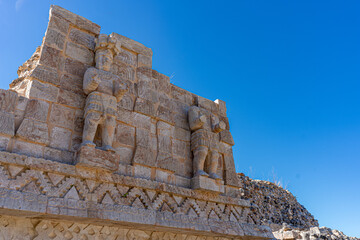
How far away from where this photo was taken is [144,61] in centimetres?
643

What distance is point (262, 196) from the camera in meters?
15.3

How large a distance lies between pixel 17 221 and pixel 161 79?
3.87m

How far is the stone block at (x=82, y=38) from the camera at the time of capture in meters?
5.58

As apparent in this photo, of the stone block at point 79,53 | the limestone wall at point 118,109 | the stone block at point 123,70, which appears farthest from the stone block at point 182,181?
the stone block at point 79,53

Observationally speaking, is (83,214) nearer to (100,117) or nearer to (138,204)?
(138,204)

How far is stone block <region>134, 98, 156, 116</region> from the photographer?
5.84m

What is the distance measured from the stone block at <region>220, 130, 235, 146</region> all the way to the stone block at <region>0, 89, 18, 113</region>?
14.1ft

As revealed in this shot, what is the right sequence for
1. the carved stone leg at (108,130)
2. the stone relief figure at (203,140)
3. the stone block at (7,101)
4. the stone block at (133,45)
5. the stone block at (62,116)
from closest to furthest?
1. the stone block at (7,101)
2. the stone block at (62,116)
3. the carved stone leg at (108,130)
4. the stone relief figure at (203,140)
5. the stone block at (133,45)

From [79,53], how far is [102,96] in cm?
108

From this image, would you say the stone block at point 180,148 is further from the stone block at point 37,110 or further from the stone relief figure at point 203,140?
the stone block at point 37,110

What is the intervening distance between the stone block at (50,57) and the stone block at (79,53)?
0.21 meters

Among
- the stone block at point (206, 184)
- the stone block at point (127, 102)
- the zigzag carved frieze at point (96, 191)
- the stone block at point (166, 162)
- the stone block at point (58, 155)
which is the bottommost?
the zigzag carved frieze at point (96, 191)

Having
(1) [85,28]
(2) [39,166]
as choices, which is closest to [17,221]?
(2) [39,166]

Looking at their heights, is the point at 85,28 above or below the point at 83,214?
above
